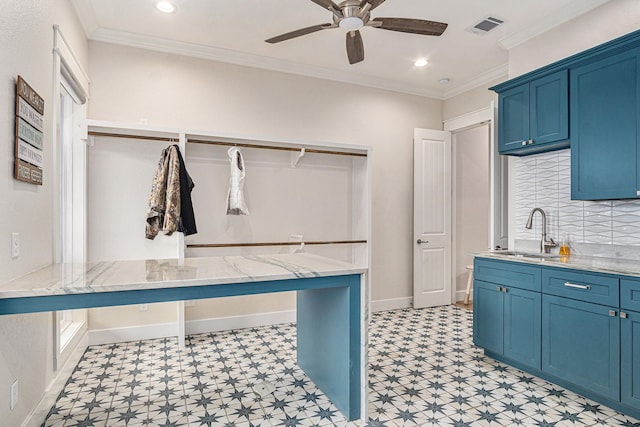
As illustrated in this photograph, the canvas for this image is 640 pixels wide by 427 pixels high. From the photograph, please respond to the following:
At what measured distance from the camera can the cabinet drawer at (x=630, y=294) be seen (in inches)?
87.8

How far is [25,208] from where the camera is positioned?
2.07 meters

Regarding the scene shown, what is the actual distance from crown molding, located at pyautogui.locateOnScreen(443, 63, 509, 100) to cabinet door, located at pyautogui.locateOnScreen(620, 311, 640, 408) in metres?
2.99

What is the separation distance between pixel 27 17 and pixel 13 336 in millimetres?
1669

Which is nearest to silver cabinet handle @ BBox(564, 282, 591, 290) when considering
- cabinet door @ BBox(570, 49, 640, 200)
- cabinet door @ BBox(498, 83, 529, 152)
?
cabinet door @ BBox(570, 49, 640, 200)

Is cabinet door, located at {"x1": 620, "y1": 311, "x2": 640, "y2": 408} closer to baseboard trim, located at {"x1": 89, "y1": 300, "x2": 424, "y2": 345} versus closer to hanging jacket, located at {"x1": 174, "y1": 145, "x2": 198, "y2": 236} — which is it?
baseboard trim, located at {"x1": 89, "y1": 300, "x2": 424, "y2": 345}

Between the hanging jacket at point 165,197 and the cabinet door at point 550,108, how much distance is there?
3041 millimetres

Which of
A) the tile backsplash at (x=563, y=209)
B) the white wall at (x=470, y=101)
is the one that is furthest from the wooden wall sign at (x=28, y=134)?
the white wall at (x=470, y=101)

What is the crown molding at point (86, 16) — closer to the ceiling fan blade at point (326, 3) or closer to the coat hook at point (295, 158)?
the ceiling fan blade at point (326, 3)

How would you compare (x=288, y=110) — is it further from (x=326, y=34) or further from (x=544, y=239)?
(x=544, y=239)

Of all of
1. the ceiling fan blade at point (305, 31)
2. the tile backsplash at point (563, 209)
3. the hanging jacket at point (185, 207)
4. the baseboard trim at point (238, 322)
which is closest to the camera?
the ceiling fan blade at point (305, 31)

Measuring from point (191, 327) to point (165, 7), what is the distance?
291 cm

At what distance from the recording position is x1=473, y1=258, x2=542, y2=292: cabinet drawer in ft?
9.27

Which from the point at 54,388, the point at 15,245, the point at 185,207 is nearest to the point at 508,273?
the point at 185,207

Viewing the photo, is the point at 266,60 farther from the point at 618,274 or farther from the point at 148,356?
the point at 618,274
